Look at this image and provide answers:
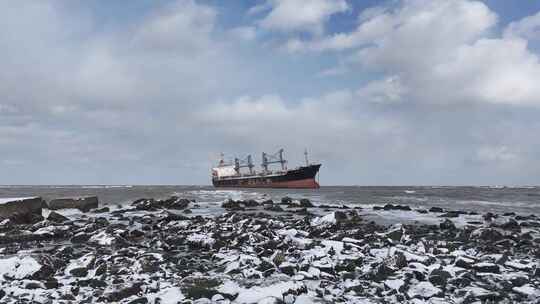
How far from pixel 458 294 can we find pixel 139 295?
19.6 feet

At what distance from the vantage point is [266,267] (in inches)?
377

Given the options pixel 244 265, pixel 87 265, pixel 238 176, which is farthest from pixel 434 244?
pixel 238 176

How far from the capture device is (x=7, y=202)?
2198 cm

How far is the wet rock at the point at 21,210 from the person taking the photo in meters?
19.8

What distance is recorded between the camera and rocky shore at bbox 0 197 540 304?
317 inches

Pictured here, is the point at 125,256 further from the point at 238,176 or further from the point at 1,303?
the point at 238,176

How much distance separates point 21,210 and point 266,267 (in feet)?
59.4

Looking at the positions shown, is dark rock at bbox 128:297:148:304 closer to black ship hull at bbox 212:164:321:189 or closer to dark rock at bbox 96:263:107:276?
dark rock at bbox 96:263:107:276

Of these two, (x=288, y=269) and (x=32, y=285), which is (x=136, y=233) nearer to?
(x=32, y=285)

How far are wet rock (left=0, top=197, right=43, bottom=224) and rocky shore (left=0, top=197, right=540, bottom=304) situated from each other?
4950mm

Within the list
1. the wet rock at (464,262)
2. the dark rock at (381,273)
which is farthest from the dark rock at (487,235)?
the dark rock at (381,273)

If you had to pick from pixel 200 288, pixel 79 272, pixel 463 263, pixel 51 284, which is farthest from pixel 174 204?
pixel 463 263

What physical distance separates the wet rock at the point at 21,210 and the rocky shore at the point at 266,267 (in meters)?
4.95

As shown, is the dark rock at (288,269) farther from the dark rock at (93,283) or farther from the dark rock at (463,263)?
the dark rock at (463,263)
